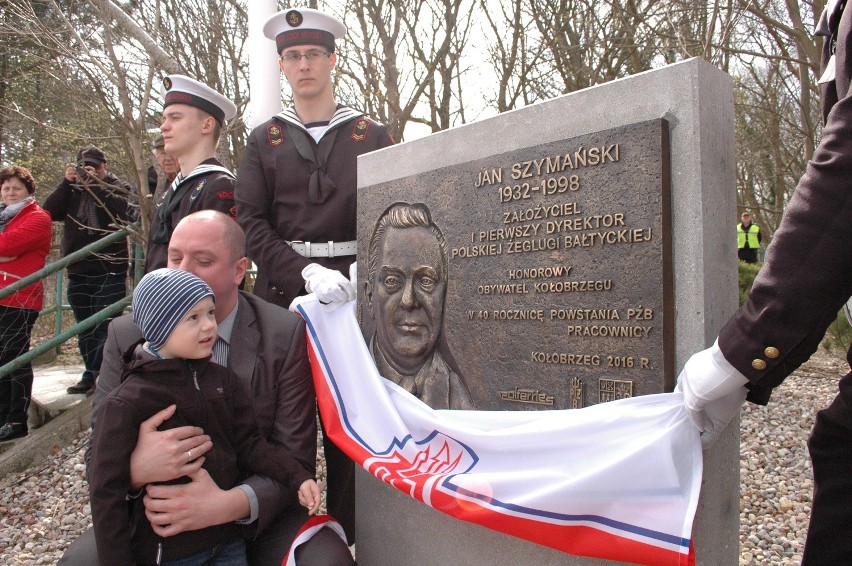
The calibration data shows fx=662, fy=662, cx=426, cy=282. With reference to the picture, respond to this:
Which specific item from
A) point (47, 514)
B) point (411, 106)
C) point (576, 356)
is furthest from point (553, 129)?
point (411, 106)

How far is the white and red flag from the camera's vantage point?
168 centimetres

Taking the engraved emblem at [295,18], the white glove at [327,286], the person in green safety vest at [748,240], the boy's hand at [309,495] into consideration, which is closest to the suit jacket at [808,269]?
the boy's hand at [309,495]

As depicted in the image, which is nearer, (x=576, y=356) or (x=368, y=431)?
(x=576, y=356)

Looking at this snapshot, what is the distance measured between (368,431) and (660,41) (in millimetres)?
6464

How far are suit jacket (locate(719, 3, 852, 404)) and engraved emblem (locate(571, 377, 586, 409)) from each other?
594mm

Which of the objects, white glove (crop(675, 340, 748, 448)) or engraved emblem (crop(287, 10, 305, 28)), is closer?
white glove (crop(675, 340, 748, 448))

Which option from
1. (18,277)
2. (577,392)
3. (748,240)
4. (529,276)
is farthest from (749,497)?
(748,240)

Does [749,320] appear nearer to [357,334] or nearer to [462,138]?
[462,138]

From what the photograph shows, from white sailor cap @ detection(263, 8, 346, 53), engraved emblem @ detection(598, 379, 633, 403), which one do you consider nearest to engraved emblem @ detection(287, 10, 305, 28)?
white sailor cap @ detection(263, 8, 346, 53)

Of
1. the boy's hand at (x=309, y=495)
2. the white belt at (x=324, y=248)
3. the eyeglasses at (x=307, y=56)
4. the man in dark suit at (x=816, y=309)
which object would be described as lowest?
the boy's hand at (x=309, y=495)

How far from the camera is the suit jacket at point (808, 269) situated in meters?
1.30

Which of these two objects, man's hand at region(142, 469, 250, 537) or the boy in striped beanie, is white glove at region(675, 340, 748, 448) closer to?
the boy in striped beanie

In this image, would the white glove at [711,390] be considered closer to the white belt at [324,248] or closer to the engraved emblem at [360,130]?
the white belt at [324,248]

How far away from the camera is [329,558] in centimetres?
214
